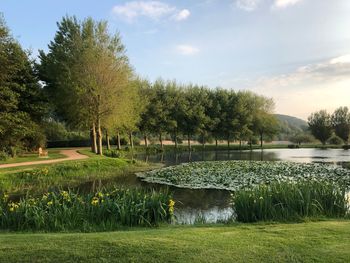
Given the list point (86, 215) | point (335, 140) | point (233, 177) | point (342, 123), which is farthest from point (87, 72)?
point (342, 123)

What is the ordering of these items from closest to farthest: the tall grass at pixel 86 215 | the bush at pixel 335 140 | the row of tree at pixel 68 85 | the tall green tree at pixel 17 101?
the tall grass at pixel 86 215, the tall green tree at pixel 17 101, the row of tree at pixel 68 85, the bush at pixel 335 140

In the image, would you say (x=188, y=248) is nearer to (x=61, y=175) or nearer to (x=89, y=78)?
(x=61, y=175)

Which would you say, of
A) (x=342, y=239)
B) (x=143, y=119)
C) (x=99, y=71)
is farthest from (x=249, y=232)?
(x=143, y=119)

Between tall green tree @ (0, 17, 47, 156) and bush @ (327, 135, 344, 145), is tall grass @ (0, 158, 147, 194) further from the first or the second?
bush @ (327, 135, 344, 145)

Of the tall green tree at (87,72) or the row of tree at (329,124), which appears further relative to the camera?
the row of tree at (329,124)

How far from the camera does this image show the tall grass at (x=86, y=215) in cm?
912

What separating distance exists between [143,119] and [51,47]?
19.7 m

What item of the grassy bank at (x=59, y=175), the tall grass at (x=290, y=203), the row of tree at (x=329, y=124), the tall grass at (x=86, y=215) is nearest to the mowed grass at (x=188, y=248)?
the tall grass at (x=86, y=215)

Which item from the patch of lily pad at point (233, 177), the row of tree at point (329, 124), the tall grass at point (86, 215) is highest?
the row of tree at point (329, 124)

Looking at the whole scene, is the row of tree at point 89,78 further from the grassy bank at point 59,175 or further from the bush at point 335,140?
the bush at point 335,140

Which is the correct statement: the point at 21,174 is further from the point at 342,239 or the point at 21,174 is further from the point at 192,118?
the point at 192,118

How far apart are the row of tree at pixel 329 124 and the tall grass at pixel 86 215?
91.4 meters

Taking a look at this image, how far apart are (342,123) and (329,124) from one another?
3235 millimetres

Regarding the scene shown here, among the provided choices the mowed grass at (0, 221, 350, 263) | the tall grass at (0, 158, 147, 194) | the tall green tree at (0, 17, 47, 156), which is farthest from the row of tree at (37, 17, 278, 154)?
the mowed grass at (0, 221, 350, 263)
